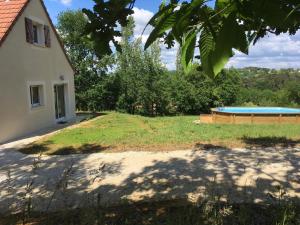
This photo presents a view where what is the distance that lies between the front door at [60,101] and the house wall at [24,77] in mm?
847

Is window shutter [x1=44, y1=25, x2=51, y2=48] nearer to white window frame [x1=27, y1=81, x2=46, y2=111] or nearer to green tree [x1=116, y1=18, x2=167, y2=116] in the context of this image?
white window frame [x1=27, y1=81, x2=46, y2=111]

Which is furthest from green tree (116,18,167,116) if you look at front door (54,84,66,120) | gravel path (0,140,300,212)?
gravel path (0,140,300,212)

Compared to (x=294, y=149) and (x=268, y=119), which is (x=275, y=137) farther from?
(x=268, y=119)

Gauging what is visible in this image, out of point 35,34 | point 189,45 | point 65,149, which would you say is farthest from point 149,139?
point 189,45

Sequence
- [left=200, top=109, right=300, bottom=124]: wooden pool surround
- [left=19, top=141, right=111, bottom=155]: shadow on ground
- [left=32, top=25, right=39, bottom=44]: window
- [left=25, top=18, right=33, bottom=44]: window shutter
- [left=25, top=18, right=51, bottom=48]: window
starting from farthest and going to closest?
[left=200, top=109, right=300, bottom=124]: wooden pool surround
[left=32, top=25, right=39, bottom=44]: window
[left=25, top=18, right=51, bottom=48]: window
[left=25, top=18, right=33, bottom=44]: window shutter
[left=19, top=141, right=111, bottom=155]: shadow on ground

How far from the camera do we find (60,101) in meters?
19.8

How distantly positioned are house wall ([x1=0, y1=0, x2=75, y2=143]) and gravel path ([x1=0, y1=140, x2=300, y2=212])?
8.90 feet

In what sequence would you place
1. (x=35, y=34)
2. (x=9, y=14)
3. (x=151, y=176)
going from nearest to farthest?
(x=151, y=176), (x=9, y=14), (x=35, y=34)

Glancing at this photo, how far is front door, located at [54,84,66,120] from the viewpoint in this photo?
63.1ft

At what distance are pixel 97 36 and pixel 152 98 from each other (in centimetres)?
2308

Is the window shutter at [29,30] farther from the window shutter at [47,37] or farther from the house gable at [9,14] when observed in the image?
the window shutter at [47,37]

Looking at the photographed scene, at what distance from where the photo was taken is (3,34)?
13414 mm

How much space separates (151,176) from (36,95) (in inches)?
398

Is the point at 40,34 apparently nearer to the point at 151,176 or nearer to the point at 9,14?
the point at 9,14
